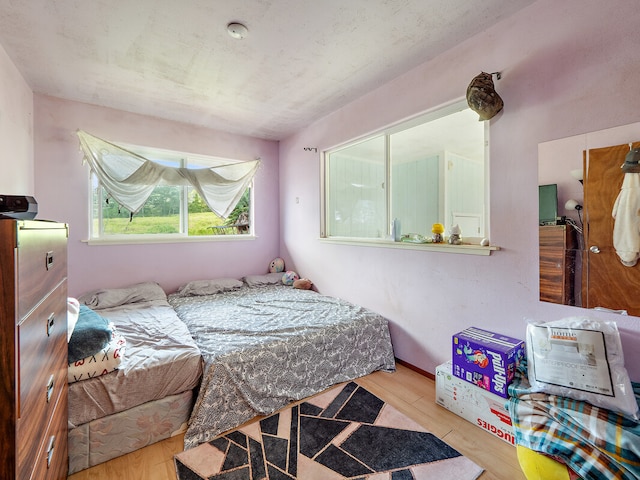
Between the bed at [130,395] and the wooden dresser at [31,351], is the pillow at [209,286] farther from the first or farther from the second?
the wooden dresser at [31,351]

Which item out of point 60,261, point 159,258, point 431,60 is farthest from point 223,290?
point 431,60

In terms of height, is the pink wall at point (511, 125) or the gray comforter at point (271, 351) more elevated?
the pink wall at point (511, 125)

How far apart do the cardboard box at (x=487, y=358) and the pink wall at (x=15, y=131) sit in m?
3.23

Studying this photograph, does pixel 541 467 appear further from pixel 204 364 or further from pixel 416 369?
pixel 204 364

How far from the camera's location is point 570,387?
1.34m

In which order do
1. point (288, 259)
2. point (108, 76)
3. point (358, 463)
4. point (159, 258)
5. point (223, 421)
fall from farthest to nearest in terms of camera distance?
point (288, 259) < point (159, 258) < point (108, 76) < point (223, 421) < point (358, 463)

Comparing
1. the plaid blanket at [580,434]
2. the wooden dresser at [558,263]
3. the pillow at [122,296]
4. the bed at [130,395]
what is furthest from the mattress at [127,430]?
the wooden dresser at [558,263]

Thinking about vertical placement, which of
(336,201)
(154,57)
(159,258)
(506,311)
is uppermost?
(154,57)

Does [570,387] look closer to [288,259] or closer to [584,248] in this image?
[584,248]

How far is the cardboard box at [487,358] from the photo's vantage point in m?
1.60

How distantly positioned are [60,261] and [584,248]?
2.53m

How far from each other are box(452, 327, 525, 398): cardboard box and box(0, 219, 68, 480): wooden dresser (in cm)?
196

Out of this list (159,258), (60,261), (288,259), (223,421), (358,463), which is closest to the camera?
(60,261)

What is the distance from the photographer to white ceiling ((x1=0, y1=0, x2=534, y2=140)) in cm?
162
